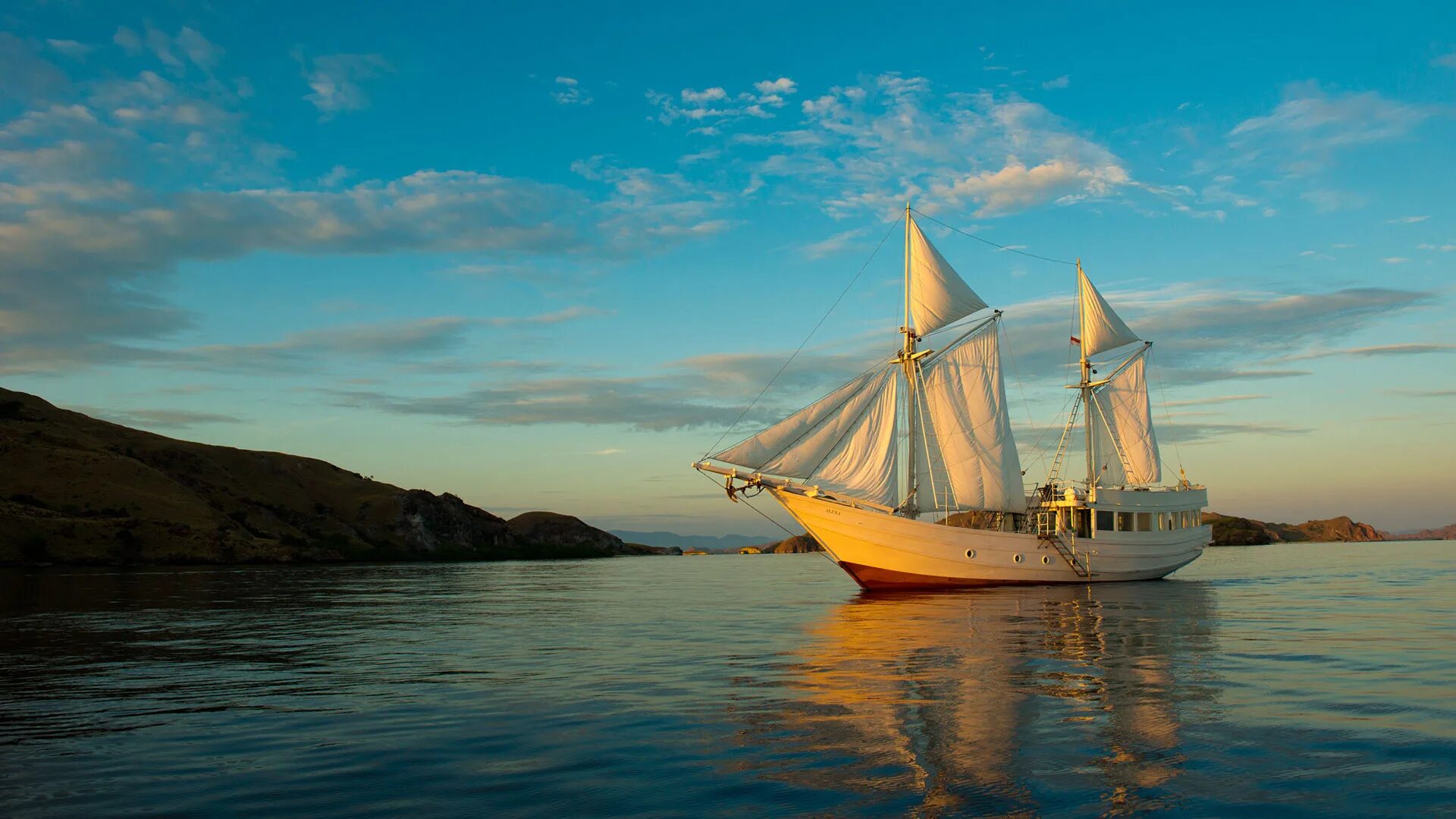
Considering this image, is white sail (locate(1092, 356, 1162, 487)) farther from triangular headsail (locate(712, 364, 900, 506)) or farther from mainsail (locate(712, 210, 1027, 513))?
triangular headsail (locate(712, 364, 900, 506))

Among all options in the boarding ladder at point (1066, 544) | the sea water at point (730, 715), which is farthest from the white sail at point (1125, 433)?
the sea water at point (730, 715)

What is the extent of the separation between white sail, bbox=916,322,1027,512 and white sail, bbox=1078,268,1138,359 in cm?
1608

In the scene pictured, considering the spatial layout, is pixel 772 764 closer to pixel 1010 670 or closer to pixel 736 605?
pixel 1010 670

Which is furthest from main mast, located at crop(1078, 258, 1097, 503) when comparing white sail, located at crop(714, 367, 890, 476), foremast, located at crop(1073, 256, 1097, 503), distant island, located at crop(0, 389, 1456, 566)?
distant island, located at crop(0, 389, 1456, 566)

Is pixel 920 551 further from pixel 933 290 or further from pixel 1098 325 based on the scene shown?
pixel 1098 325

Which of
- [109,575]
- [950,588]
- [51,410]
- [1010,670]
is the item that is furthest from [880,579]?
[51,410]

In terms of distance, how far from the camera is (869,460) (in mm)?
54750

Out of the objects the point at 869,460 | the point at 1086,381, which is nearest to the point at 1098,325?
the point at 1086,381

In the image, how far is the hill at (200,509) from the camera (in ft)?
290

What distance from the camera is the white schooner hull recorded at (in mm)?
53281

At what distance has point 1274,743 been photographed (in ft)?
43.6

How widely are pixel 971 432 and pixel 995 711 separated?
153 feet

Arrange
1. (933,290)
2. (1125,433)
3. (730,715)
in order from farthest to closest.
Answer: (1125,433), (933,290), (730,715)

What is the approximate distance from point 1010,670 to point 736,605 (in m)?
25.8
